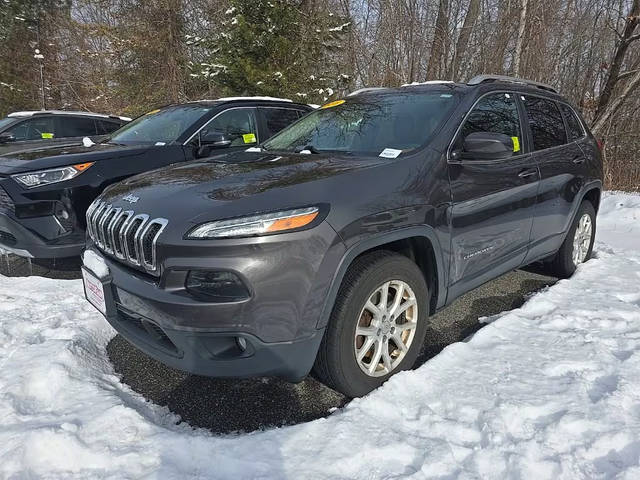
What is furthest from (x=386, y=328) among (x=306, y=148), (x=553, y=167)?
(x=553, y=167)

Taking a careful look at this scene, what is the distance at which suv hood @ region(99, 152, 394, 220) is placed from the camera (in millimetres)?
2143

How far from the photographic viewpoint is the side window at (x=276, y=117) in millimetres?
5617

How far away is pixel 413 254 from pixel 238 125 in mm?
3343

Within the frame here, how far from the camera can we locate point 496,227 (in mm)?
3156

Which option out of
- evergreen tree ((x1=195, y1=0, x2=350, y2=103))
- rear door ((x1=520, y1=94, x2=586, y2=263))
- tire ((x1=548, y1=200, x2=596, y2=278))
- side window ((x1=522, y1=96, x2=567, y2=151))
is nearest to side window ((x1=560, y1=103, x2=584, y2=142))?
rear door ((x1=520, y1=94, x2=586, y2=263))

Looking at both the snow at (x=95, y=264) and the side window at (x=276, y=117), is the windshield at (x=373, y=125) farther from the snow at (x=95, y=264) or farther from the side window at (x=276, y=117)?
the side window at (x=276, y=117)

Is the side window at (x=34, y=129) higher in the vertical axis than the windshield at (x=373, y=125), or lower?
higher

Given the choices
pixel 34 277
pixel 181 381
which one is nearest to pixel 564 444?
pixel 181 381

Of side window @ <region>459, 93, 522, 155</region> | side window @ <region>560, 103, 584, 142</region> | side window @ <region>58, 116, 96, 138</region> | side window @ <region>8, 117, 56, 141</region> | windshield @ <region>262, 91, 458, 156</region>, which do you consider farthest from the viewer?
side window @ <region>58, 116, 96, 138</region>

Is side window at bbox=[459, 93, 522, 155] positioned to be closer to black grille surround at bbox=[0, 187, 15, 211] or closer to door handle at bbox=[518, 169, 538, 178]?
door handle at bbox=[518, 169, 538, 178]

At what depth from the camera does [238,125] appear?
5.35 metres

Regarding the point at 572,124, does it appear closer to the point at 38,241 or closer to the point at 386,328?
the point at 386,328

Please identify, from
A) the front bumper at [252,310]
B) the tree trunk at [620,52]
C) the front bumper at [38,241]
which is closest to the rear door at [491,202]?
the front bumper at [252,310]

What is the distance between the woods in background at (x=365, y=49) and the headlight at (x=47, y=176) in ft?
24.1
